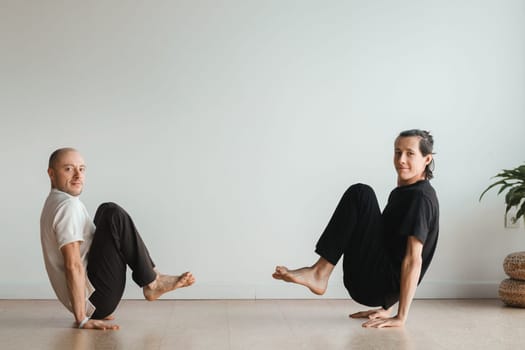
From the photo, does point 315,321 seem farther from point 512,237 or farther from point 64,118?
point 64,118

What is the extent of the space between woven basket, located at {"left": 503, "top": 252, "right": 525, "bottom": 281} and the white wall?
1.33 ft

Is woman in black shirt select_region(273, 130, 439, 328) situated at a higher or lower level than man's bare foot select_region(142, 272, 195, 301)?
higher

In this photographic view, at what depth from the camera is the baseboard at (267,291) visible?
4473 millimetres

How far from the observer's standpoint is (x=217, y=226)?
4.63 m

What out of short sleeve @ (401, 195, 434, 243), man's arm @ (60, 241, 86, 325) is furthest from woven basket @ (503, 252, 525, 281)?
man's arm @ (60, 241, 86, 325)

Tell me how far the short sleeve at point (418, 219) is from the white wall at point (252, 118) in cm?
121

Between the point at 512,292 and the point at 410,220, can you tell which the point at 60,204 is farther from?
the point at 512,292

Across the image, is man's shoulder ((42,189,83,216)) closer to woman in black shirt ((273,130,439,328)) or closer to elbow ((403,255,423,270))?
woman in black shirt ((273,130,439,328))

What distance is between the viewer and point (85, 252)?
11.4 ft

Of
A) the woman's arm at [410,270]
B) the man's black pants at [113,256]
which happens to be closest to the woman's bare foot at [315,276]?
the woman's arm at [410,270]

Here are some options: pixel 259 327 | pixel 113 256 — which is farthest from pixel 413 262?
pixel 113 256

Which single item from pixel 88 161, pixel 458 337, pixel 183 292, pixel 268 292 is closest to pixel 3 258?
pixel 88 161

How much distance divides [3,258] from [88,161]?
849 millimetres

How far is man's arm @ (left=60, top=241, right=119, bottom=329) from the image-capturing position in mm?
3312
